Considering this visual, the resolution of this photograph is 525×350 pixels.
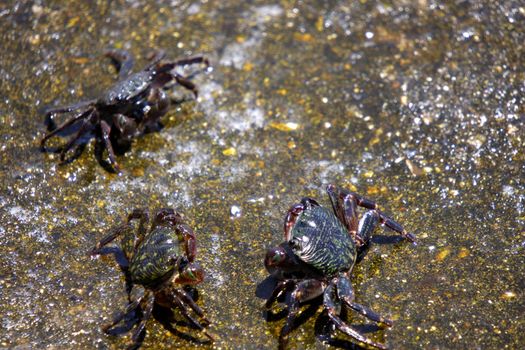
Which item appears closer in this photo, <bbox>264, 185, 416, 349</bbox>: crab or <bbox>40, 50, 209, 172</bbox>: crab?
<bbox>264, 185, 416, 349</bbox>: crab

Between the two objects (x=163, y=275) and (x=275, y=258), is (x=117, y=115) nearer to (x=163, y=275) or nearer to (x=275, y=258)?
(x=163, y=275)

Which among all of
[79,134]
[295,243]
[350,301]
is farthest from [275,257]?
[79,134]

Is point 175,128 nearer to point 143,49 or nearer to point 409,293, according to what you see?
point 143,49

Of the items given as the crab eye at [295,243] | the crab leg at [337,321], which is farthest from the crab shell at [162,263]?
the crab leg at [337,321]

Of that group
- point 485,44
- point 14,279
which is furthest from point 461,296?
point 14,279

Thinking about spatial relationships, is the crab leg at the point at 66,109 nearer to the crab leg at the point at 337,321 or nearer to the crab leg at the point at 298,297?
the crab leg at the point at 298,297

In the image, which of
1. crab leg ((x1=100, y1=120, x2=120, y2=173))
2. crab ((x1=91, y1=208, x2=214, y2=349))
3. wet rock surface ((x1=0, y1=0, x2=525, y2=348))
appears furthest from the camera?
crab leg ((x1=100, y1=120, x2=120, y2=173))

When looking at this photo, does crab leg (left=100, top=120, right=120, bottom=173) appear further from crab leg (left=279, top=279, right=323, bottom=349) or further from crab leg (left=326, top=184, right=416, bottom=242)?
crab leg (left=279, top=279, right=323, bottom=349)

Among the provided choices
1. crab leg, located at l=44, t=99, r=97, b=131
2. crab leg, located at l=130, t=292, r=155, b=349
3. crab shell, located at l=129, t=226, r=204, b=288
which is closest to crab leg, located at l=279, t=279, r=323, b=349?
crab shell, located at l=129, t=226, r=204, b=288
